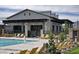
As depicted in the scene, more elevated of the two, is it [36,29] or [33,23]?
[33,23]

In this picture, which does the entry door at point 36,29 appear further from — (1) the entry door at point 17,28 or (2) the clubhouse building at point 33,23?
(1) the entry door at point 17,28

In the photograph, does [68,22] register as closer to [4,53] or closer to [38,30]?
[38,30]

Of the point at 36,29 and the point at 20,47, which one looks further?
the point at 36,29

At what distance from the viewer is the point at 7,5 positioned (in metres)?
8.52

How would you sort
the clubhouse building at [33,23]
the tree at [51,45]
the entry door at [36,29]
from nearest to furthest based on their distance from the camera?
the tree at [51,45]
the clubhouse building at [33,23]
the entry door at [36,29]

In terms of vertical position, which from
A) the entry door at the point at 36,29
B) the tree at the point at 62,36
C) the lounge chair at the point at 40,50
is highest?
the entry door at the point at 36,29

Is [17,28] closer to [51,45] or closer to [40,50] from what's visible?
[40,50]

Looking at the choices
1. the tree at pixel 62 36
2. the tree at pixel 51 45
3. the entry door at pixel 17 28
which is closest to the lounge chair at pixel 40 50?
the tree at pixel 51 45

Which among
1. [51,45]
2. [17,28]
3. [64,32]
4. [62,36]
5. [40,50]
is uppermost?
[17,28]

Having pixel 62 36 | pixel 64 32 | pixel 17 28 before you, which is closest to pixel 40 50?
pixel 62 36

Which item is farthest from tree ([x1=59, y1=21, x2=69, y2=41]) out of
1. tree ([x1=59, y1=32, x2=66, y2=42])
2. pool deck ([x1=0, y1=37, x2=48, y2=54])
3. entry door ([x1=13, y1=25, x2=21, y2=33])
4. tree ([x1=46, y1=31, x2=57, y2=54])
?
entry door ([x1=13, y1=25, x2=21, y2=33])

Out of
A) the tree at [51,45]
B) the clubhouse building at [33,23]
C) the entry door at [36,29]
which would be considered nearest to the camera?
the tree at [51,45]
